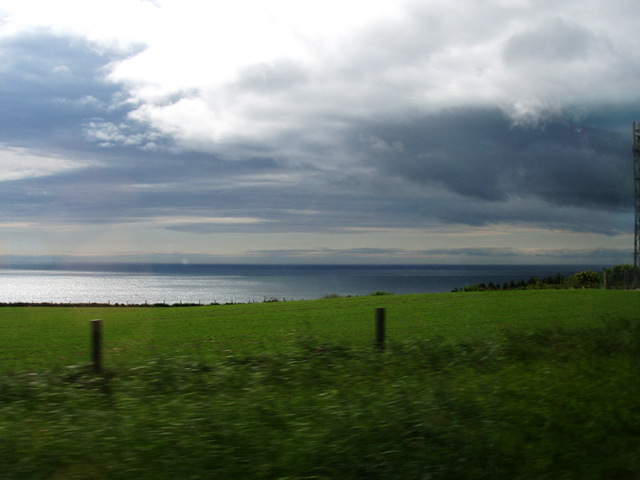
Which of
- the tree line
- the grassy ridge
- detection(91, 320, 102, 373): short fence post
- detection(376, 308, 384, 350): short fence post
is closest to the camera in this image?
detection(91, 320, 102, 373): short fence post

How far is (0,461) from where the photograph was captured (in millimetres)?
4137

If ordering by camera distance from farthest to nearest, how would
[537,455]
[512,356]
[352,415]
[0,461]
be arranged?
[512,356] → [352,415] → [537,455] → [0,461]

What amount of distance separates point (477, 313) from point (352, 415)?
651 inches

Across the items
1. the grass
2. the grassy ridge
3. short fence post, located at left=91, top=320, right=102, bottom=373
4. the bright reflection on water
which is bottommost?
the bright reflection on water

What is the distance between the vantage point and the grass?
4.21 meters

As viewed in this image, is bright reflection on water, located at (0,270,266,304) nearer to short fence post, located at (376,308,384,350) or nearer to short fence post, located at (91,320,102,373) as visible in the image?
short fence post, located at (91,320,102,373)

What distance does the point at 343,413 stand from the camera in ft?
17.1

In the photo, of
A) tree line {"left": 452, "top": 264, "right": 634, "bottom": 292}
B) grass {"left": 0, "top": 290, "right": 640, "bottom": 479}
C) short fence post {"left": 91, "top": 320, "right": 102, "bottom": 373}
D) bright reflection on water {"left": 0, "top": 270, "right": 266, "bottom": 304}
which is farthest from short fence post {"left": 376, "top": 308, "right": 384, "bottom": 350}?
bright reflection on water {"left": 0, "top": 270, "right": 266, "bottom": 304}

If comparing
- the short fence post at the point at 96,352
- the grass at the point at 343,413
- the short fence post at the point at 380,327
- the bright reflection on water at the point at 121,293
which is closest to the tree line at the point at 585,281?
the grass at the point at 343,413

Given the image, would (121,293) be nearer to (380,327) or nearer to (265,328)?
(265,328)

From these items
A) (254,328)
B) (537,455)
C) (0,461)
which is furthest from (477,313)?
(0,461)

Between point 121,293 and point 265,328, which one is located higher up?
point 265,328

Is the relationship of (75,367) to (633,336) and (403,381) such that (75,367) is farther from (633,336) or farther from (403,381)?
(633,336)

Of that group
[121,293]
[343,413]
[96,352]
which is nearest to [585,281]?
[343,413]
